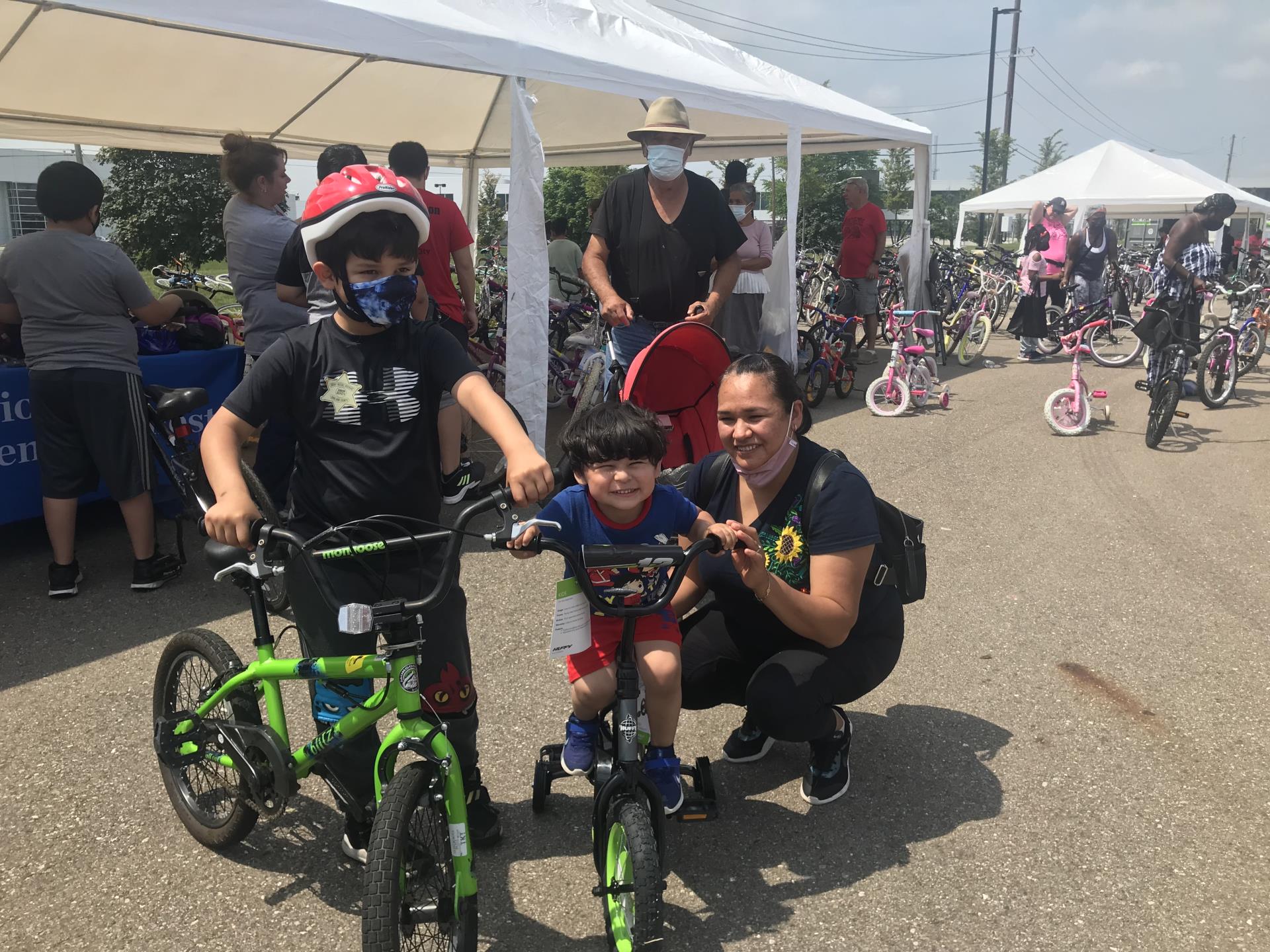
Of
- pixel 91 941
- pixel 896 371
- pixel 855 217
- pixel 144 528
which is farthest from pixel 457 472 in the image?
pixel 855 217

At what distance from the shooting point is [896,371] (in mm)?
9164

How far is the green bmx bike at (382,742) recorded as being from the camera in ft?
6.34

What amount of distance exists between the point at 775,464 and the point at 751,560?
55 cm

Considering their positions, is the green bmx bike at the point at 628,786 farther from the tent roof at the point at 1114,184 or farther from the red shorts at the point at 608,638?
the tent roof at the point at 1114,184

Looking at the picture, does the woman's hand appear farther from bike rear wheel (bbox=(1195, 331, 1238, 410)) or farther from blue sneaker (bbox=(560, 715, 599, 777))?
bike rear wheel (bbox=(1195, 331, 1238, 410))

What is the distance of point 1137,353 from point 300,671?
1360cm

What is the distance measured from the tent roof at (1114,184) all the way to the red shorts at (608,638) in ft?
66.2

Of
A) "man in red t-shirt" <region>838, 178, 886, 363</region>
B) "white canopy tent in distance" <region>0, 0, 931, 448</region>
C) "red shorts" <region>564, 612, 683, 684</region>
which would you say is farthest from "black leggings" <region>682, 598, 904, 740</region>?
"man in red t-shirt" <region>838, 178, 886, 363</region>

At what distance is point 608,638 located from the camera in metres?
2.55

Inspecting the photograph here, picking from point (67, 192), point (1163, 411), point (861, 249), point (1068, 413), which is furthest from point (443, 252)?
point (861, 249)

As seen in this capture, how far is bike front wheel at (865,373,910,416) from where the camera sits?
9125mm

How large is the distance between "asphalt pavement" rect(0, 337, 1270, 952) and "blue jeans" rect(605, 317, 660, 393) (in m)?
1.27

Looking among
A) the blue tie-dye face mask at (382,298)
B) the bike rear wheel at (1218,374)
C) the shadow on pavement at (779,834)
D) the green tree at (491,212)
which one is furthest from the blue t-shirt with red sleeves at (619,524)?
the green tree at (491,212)

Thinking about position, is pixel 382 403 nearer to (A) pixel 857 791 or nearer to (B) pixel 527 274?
(A) pixel 857 791
